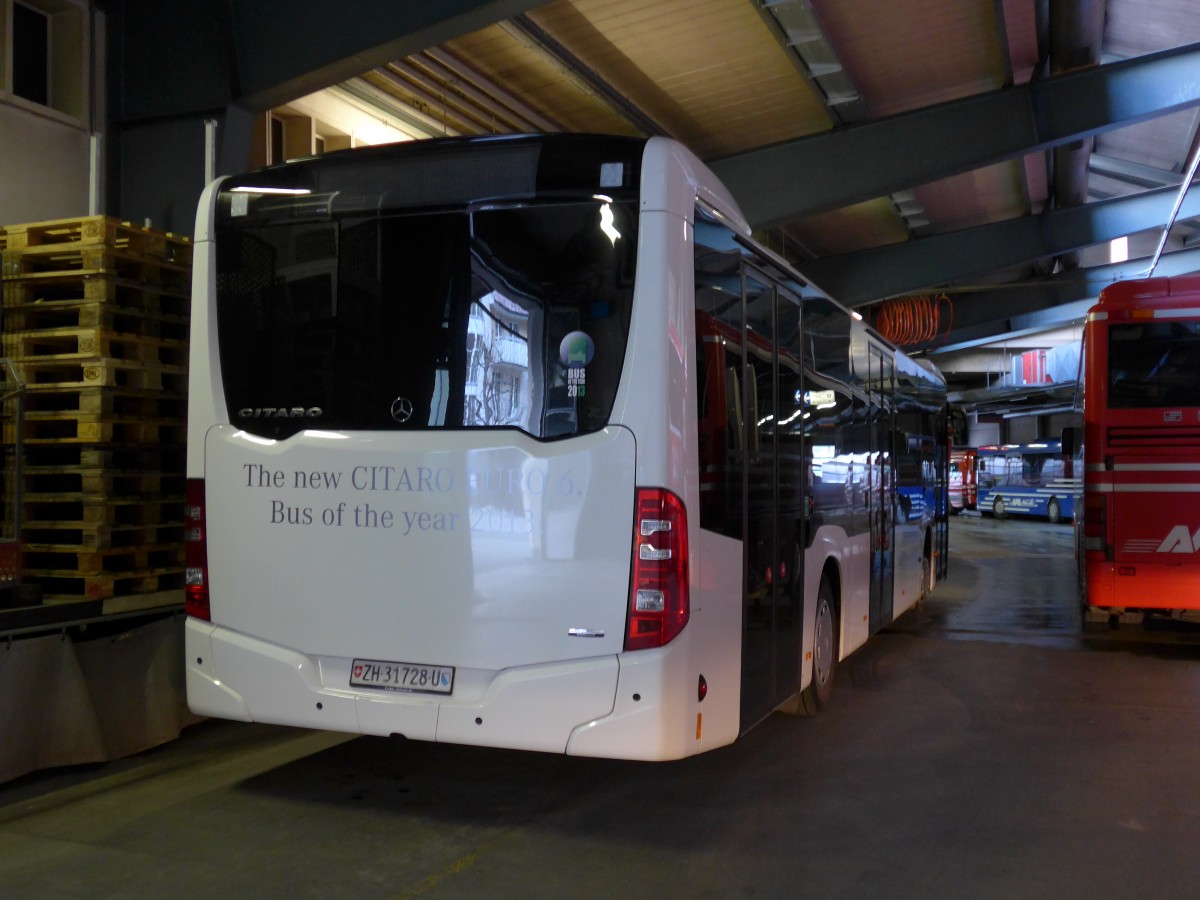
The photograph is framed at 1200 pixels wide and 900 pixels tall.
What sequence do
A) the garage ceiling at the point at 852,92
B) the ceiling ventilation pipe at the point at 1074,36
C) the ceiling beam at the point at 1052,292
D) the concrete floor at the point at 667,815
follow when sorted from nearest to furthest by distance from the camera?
the concrete floor at the point at 667,815
the garage ceiling at the point at 852,92
the ceiling ventilation pipe at the point at 1074,36
the ceiling beam at the point at 1052,292

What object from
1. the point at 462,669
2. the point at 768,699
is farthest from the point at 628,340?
the point at 768,699

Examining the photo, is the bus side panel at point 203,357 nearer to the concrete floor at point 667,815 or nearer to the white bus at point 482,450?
the white bus at point 482,450

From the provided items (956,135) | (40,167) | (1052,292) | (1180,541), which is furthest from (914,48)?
(1052,292)

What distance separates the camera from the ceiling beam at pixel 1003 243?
2317cm

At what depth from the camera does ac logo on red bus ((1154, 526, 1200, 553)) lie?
1138cm

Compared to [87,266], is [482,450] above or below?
below

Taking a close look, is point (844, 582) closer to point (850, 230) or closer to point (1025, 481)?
point (850, 230)

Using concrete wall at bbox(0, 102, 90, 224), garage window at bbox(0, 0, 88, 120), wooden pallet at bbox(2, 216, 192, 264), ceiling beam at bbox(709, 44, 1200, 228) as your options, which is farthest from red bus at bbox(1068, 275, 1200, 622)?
garage window at bbox(0, 0, 88, 120)

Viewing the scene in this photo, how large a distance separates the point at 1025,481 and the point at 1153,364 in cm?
3396

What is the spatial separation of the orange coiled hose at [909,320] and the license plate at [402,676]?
2168cm

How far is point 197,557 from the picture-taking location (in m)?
6.02

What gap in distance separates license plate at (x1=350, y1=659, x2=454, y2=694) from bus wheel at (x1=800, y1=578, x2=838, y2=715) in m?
3.19

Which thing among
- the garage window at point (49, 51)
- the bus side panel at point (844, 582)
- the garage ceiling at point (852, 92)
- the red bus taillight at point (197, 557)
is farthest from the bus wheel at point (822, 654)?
the garage window at point (49, 51)

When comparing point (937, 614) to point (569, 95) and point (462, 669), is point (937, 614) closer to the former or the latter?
point (569, 95)
